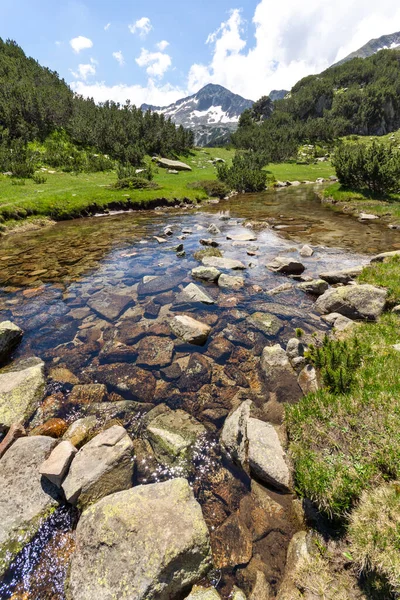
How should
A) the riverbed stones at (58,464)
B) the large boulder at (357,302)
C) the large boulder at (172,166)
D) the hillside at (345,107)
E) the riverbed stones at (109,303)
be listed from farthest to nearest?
the hillside at (345,107)
the large boulder at (172,166)
the riverbed stones at (109,303)
the large boulder at (357,302)
the riverbed stones at (58,464)

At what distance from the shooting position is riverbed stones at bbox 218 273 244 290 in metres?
12.6

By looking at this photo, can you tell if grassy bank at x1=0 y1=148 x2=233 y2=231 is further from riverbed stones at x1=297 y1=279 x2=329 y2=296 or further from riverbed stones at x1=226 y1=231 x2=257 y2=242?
riverbed stones at x1=297 y1=279 x2=329 y2=296

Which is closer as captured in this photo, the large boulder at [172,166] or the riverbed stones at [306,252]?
the riverbed stones at [306,252]

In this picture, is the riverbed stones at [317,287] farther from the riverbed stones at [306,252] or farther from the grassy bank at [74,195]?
the grassy bank at [74,195]

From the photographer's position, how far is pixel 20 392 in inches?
265

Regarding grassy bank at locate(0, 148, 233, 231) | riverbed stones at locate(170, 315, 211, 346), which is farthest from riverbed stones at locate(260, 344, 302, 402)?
grassy bank at locate(0, 148, 233, 231)

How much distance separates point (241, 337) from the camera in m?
9.02

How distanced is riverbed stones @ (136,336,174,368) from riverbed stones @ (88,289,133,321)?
7.64 ft

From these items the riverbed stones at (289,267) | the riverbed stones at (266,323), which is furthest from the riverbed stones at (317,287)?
the riverbed stones at (266,323)

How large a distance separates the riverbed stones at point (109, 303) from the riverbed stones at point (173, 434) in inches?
211

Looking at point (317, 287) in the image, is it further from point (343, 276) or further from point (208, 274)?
point (208, 274)

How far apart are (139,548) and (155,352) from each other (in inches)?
207

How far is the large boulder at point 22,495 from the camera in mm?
4160

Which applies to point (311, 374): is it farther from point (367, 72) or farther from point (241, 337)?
point (367, 72)
